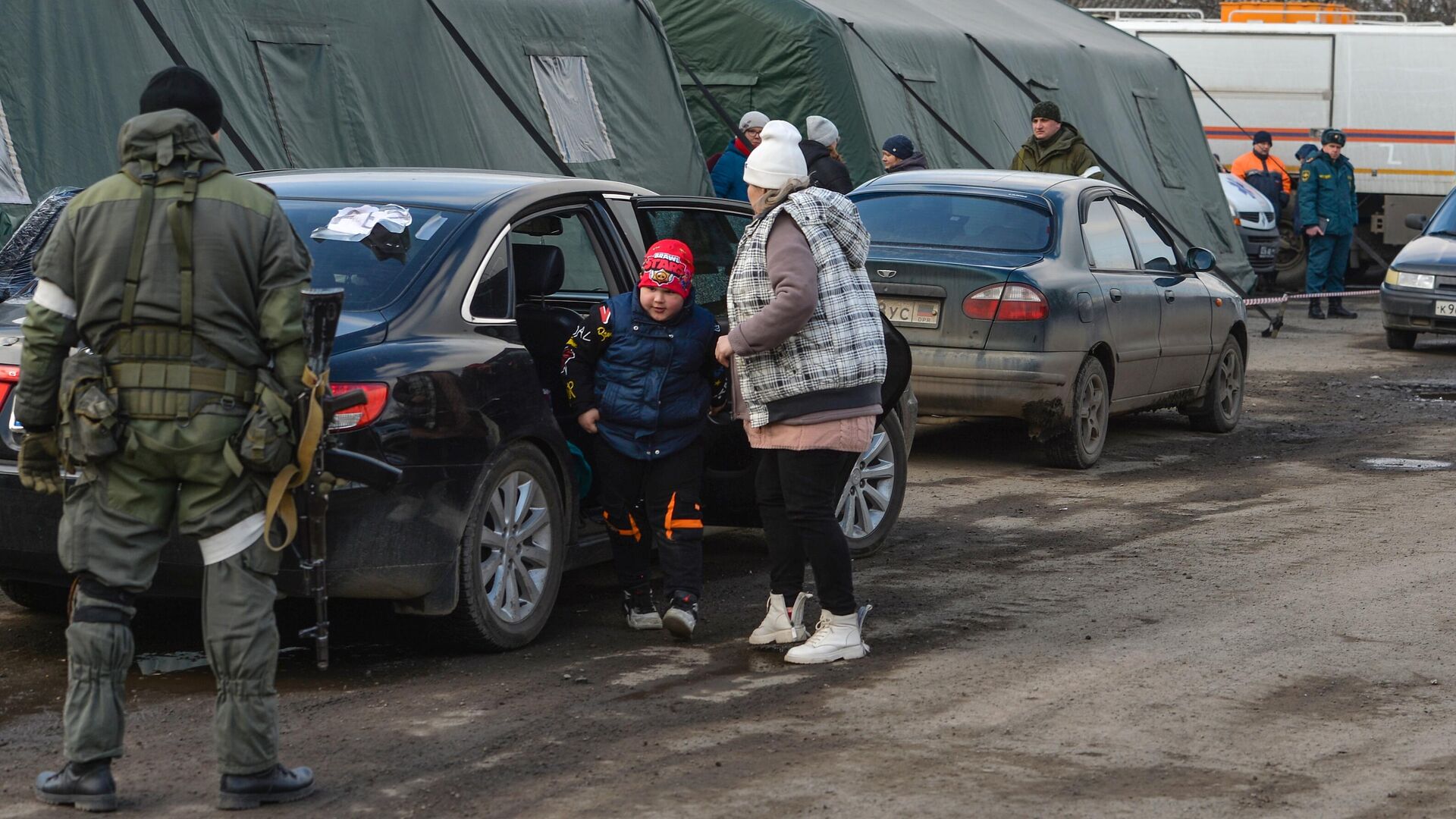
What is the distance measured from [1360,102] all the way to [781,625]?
22710 mm

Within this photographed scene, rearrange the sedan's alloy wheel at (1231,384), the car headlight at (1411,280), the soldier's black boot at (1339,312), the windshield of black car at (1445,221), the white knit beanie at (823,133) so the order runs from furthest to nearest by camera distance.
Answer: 1. the soldier's black boot at (1339,312)
2. the windshield of black car at (1445,221)
3. the car headlight at (1411,280)
4. the white knit beanie at (823,133)
5. the sedan's alloy wheel at (1231,384)

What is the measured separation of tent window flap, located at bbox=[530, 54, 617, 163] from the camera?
14875mm

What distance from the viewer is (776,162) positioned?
6.28 m

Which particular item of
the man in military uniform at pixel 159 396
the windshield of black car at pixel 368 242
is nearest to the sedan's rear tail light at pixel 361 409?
the windshield of black car at pixel 368 242

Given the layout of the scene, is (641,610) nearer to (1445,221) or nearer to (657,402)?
(657,402)

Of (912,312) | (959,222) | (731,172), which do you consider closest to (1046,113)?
(731,172)

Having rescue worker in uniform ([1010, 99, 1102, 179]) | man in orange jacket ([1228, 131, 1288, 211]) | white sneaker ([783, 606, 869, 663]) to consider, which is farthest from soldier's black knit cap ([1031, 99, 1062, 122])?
man in orange jacket ([1228, 131, 1288, 211])

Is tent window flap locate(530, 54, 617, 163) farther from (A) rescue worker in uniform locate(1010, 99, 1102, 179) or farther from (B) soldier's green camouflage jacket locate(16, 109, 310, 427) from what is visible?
(B) soldier's green camouflage jacket locate(16, 109, 310, 427)

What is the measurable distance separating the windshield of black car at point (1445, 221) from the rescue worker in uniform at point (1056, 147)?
21.0 ft

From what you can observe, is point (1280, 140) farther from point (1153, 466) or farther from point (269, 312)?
point (269, 312)

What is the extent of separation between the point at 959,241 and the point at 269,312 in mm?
6792

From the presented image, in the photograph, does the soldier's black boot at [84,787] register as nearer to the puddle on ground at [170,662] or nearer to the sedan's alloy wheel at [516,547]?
the puddle on ground at [170,662]

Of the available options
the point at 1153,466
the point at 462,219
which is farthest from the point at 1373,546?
the point at 462,219

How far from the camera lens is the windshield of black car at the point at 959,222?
10789 millimetres
